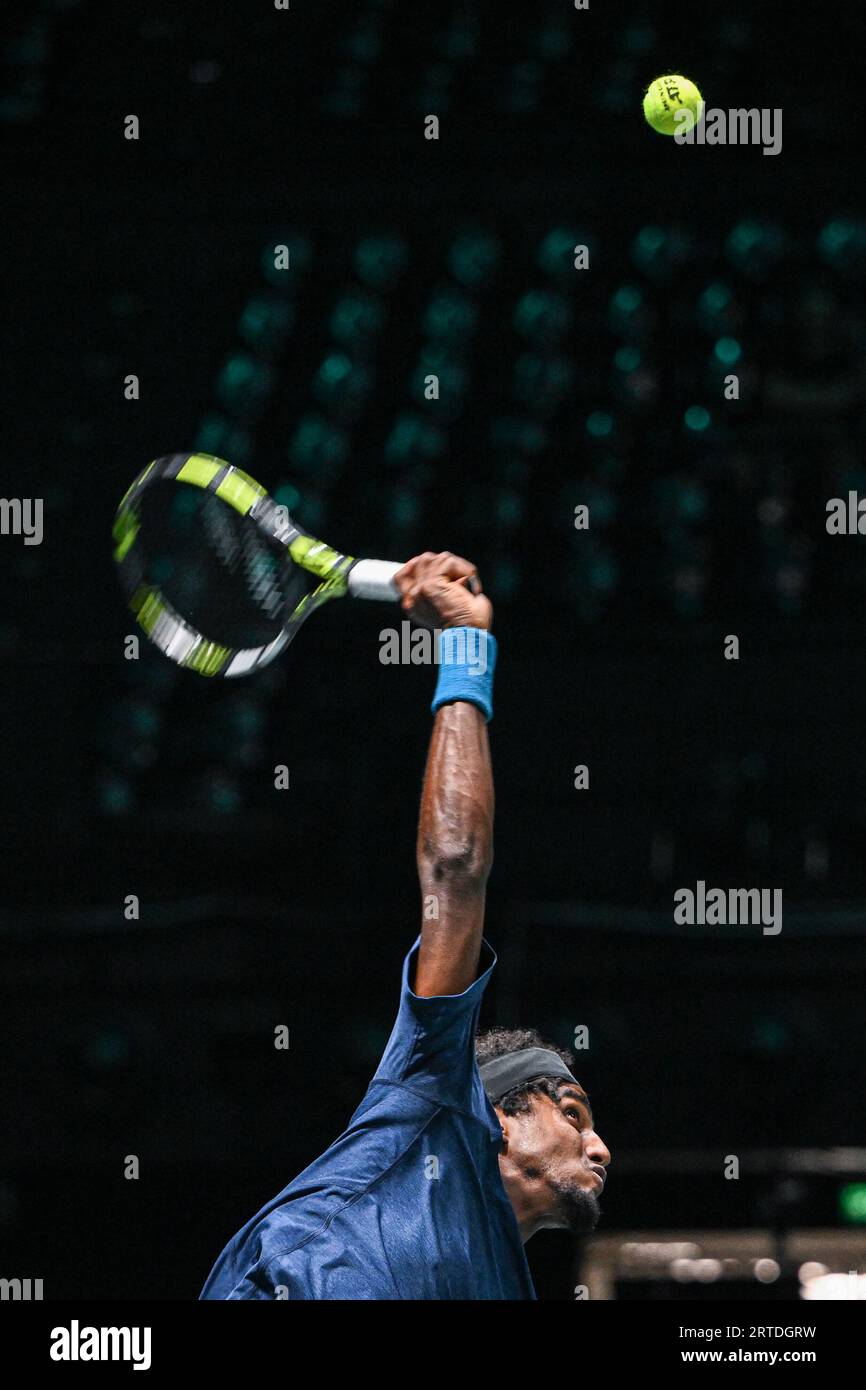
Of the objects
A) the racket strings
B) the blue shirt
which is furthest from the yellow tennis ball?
the blue shirt

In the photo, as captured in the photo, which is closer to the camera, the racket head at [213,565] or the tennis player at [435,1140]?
the tennis player at [435,1140]

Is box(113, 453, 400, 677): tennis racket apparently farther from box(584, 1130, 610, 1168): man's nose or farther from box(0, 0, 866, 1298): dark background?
box(0, 0, 866, 1298): dark background

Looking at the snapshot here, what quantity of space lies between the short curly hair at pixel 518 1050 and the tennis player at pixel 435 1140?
0.26 m

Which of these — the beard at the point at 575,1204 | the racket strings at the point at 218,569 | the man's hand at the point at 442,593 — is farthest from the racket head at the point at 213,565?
the beard at the point at 575,1204

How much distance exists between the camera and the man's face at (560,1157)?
2.64 m

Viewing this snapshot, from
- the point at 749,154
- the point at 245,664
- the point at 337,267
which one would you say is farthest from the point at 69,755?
the point at 245,664

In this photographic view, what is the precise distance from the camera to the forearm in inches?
91.9

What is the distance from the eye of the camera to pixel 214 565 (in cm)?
312

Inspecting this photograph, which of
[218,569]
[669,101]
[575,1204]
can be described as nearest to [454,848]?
[575,1204]

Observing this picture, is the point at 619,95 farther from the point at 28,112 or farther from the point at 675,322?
the point at 28,112

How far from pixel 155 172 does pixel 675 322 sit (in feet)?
5.08

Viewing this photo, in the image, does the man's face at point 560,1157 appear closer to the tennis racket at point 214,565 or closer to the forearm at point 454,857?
the forearm at point 454,857

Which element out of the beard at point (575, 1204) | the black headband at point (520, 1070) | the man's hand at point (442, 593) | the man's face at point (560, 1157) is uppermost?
the man's hand at point (442, 593)
